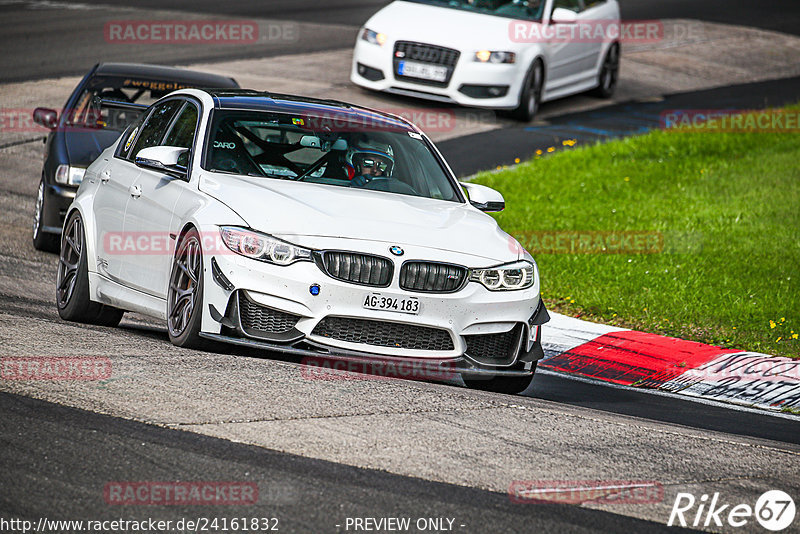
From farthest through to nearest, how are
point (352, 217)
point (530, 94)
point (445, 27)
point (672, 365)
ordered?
point (530, 94)
point (445, 27)
point (672, 365)
point (352, 217)

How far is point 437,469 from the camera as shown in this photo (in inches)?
217

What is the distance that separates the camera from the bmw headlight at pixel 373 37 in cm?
1850

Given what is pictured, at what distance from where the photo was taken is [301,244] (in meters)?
7.06

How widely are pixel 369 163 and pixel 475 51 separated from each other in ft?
33.0

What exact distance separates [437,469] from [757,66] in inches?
877

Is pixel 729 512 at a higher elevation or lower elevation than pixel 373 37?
higher

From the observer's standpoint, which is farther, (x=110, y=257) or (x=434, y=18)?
(x=434, y=18)

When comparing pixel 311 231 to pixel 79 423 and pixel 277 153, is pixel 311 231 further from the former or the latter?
pixel 79 423

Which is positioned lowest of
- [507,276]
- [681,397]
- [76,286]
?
[681,397]

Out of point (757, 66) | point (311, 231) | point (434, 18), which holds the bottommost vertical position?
point (757, 66)


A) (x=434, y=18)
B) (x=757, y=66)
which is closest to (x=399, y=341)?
(x=434, y=18)

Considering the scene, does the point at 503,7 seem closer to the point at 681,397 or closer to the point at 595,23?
the point at 595,23

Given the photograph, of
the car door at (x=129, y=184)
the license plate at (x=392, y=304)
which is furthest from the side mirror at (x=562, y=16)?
the license plate at (x=392, y=304)

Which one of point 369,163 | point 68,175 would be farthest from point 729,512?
point 68,175
